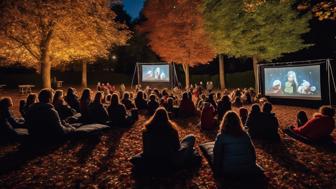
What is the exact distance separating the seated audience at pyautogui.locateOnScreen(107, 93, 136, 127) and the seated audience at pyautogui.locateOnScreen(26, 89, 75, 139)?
2.42 m

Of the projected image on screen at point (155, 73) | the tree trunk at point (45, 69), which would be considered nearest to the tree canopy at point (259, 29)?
the projected image on screen at point (155, 73)

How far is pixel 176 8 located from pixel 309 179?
74.8ft

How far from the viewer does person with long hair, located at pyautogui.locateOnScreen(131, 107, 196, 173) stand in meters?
5.25

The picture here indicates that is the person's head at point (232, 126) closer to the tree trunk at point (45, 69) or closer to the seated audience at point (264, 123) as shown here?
Result: the seated audience at point (264, 123)

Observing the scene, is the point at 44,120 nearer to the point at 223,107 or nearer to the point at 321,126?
the point at 223,107

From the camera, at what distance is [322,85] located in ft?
47.2

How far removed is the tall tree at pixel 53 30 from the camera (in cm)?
1504

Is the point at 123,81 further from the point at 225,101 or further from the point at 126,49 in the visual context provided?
the point at 225,101

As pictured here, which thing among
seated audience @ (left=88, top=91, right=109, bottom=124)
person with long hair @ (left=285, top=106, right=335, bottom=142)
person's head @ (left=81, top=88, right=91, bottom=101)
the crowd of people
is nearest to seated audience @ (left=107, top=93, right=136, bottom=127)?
the crowd of people

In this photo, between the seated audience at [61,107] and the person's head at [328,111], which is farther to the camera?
the seated audience at [61,107]

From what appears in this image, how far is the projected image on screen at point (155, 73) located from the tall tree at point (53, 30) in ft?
23.7

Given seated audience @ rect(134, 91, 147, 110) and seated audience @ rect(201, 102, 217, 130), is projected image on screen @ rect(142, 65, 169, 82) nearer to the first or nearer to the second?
seated audience @ rect(134, 91, 147, 110)

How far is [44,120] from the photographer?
7.15m

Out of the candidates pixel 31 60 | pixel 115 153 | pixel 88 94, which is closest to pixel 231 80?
pixel 31 60
